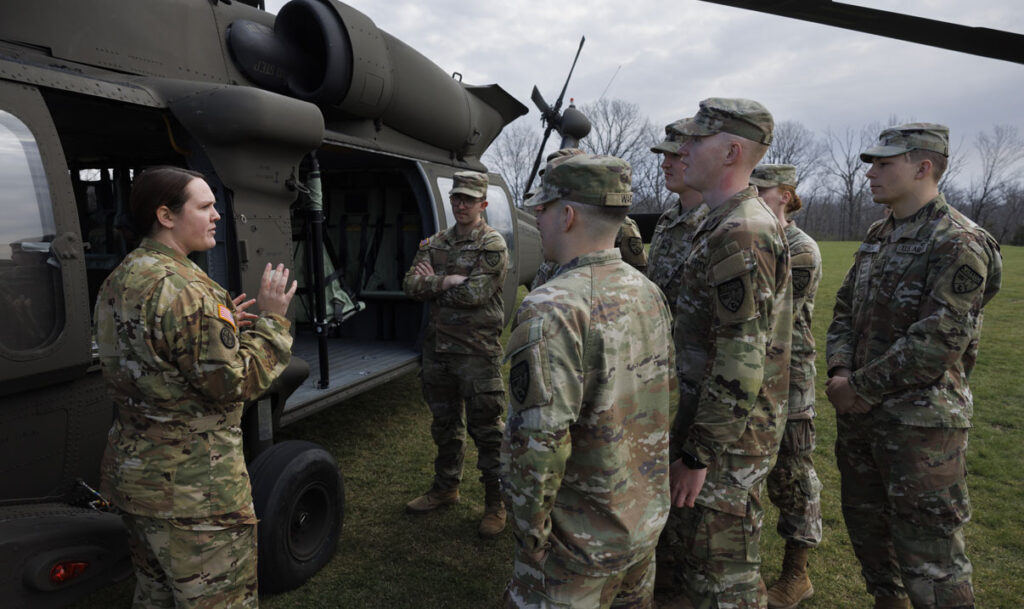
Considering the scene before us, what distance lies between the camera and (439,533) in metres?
3.65

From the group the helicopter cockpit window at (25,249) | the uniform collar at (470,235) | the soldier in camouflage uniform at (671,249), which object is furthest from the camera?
the uniform collar at (470,235)

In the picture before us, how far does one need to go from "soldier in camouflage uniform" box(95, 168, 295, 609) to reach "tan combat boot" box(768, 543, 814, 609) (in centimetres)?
249

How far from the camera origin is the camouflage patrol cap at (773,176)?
3148mm

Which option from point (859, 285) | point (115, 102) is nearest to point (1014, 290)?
point (859, 285)

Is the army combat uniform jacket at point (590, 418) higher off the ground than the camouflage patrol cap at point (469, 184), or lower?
lower

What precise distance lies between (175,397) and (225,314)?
0.92ft

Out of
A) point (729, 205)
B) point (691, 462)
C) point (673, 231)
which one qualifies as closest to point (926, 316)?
point (729, 205)

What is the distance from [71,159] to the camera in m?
4.56

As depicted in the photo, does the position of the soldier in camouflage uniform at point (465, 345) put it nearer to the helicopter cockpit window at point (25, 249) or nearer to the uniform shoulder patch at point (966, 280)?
the helicopter cockpit window at point (25, 249)

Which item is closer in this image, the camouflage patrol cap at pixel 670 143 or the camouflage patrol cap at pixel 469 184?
the camouflage patrol cap at pixel 670 143

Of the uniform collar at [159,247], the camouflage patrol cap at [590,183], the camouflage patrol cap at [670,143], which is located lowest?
the uniform collar at [159,247]

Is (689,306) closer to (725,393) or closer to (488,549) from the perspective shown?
(725,393)

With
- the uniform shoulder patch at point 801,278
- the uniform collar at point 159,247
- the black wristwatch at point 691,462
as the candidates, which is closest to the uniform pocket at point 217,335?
the uniform collar at point 159,247

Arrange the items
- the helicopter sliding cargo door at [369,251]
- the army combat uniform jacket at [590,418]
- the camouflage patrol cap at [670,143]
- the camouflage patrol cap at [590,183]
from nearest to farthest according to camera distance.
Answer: the army combat uniform jacket at [590,418]
the camouflage patrol cap at [590,183]
the camouflage patrol cap at [670,143]
the helicopter sliding cargo door at [369,251]
